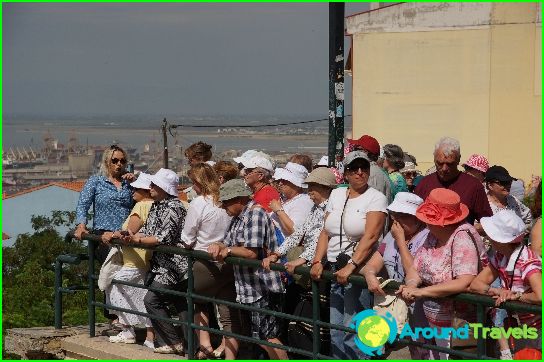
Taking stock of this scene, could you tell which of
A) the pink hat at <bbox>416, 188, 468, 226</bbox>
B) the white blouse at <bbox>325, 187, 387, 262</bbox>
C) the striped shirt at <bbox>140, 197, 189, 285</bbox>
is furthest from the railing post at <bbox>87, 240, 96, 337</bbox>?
the pink hat at <bbox>416, 188, 468, 226</bbox>

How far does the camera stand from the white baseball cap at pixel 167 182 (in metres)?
8.48

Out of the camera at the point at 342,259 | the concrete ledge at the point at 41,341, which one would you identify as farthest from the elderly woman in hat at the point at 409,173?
the camera at the point at 342,259

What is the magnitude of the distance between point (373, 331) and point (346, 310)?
1.33 ft

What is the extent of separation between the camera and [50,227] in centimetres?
5138

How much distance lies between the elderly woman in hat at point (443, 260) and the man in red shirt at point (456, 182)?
124cm

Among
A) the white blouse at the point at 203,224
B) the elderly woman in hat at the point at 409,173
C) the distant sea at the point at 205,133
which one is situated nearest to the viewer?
the white blouse at the point at 203,224

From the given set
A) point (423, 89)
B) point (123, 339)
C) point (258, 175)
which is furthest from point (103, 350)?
point (423, 89)

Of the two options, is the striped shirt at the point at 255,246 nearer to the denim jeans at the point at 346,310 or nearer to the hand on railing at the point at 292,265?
the hand on railing at the point at 292,265

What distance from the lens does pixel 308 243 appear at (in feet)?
25.5

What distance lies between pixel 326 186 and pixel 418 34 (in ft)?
135

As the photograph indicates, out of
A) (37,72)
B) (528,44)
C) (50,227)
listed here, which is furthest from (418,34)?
(37,72)

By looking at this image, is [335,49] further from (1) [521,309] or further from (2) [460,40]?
(2) [460,40]

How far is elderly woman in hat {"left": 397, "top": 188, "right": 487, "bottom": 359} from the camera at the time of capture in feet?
20.4

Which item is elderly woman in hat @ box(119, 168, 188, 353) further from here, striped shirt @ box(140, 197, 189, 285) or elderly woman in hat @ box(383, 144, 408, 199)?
elderly woman in hat @ box(383, 144, 408, 199)
